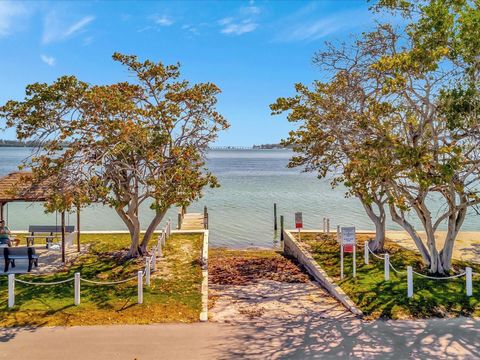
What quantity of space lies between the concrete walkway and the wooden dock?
16745 mm

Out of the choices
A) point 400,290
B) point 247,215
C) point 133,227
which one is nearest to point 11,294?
point 133,227

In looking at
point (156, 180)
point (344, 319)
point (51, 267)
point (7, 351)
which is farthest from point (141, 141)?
point (344, 319)

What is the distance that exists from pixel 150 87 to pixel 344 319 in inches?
384

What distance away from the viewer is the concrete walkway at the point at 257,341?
7.62 metres

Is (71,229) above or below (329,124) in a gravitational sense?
below

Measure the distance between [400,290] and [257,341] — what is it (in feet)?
15.9

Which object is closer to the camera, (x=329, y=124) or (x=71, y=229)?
(x=329, y=124)

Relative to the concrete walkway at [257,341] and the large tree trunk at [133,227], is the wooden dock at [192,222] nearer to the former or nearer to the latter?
the large tree trunk at [133,227]

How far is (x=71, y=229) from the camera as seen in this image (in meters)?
17.9

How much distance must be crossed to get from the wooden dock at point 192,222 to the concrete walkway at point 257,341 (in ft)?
54.9

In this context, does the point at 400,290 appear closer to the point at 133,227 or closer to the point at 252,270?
the point at 252,270

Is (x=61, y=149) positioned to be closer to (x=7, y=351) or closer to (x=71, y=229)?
(x=71, y=229)

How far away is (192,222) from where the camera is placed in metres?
27.7

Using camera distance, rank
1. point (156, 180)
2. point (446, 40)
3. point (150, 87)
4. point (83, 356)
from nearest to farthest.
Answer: point (83, 356) → point (446, 40) → point (156, 180) → point (150, 87)
